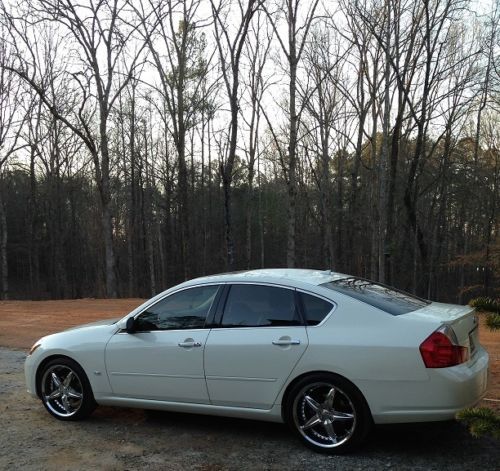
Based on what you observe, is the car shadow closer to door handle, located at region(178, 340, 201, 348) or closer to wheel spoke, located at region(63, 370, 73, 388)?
wheel spoke, located at region(63, 370, 73, 388)

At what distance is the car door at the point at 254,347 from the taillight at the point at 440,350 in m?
0.94

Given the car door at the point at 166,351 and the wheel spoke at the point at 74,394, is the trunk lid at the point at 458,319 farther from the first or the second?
the wheel spoke at the point at 74,394

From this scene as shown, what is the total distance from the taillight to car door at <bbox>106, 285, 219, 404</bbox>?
1914 millimetres

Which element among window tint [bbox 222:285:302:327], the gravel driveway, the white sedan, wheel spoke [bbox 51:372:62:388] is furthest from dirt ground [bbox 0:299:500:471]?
window tint [bbox 222:285:302:327]

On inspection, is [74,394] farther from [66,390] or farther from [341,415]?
[341,415]

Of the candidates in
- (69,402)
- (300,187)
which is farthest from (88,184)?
(69,402)

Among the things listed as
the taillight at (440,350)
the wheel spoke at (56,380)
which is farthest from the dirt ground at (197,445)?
the taillight at (440,350)

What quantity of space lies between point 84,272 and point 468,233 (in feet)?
112

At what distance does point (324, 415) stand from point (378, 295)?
3.87 ft

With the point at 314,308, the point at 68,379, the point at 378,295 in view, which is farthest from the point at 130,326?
the point at 378,295

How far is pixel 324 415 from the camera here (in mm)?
4336

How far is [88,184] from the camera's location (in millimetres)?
51750

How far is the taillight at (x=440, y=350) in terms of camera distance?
402 cm

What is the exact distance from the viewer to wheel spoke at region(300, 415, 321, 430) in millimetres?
4378
